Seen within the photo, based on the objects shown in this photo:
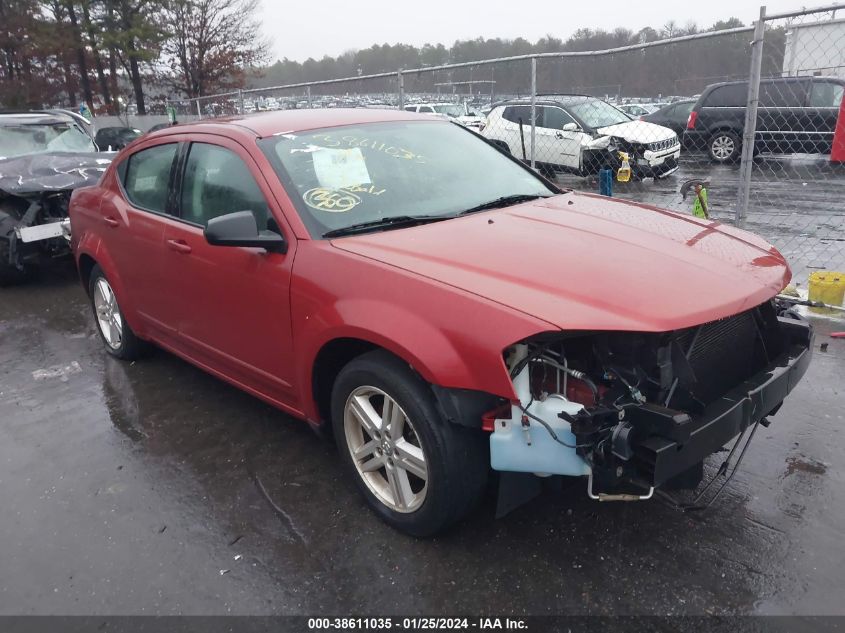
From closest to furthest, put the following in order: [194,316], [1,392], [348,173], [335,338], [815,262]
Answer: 1. [335,338]
2. [348,173]
3. [194,316]
4. [1,392]
5. [815,262]

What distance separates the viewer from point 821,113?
11.1 meters

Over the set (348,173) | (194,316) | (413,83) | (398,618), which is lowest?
(398,618)

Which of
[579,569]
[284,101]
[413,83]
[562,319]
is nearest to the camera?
[562,319]

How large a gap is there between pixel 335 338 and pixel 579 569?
4.43 feet

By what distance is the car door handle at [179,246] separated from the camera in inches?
142

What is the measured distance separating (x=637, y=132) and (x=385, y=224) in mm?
10445

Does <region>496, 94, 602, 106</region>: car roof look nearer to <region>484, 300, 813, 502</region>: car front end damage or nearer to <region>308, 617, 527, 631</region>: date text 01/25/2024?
<region>484, 300, 813, 502</region>: car front end damage

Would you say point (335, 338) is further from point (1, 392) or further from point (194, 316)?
point (1, 392)

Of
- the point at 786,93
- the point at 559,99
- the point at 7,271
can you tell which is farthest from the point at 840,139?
the point at 7,271

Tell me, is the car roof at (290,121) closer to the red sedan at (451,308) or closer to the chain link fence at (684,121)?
the red sedan at (451,308)

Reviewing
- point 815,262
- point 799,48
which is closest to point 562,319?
point 815,262

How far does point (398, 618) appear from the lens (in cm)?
239

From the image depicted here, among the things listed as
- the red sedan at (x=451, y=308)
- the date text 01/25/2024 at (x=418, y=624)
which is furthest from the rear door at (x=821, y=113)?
the date text 01/25/2024 at (x=418, y=624)

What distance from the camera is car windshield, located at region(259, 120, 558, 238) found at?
3119 millimetres
